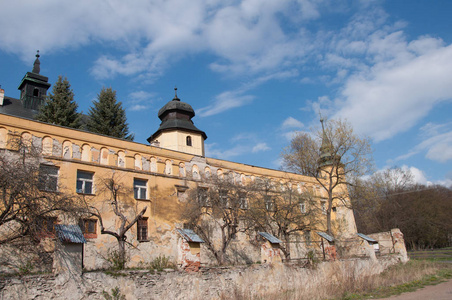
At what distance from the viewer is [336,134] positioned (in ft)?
83.0

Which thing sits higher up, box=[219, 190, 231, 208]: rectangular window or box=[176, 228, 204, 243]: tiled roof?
box=[219, 190, 231, 208]: rectangular window

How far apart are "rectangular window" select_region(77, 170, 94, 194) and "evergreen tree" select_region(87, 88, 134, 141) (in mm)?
11230

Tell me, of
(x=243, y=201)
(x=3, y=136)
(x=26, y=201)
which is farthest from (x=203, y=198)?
(x=26, y=201)

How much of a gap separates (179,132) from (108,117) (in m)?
6.18

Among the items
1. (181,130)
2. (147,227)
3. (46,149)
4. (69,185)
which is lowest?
(147,227)

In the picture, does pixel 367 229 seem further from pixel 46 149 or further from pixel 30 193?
pixel 30 193

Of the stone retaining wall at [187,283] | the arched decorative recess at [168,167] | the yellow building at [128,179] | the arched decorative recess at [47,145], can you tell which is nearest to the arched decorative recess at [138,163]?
the yellow building at [128,179]

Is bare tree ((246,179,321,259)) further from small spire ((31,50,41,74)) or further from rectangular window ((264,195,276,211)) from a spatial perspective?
small spire ((31,50,41,74))

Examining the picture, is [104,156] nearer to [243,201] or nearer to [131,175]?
[131,175]

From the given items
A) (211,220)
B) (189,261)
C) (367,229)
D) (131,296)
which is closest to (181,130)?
(211,220)

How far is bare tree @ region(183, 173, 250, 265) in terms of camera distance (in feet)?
60.3

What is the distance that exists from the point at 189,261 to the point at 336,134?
1666cm

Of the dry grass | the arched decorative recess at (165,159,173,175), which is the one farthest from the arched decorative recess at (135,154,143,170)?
the dry grass

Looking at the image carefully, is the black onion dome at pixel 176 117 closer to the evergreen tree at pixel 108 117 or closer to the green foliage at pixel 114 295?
the evergreen tree at pixel 108 117
